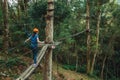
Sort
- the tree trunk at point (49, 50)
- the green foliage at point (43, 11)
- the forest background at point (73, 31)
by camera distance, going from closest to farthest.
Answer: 1. the tree trunk at point (49, 50)
2. the green foliage at point (43, 11)
3. the forest background at point (73, 31)

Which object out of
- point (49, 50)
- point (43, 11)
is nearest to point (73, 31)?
point (43, 11)

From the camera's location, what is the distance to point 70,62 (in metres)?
29.8

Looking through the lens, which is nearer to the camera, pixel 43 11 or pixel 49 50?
pixel 49 50

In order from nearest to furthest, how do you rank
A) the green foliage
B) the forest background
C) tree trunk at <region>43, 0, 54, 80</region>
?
tree trunk at <region>43, 0, 54, 80</region> < the green foliage < the forest background

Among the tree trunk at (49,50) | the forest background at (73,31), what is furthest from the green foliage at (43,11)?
the tree trunk at (49,50)

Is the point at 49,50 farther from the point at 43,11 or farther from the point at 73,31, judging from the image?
the point at 73,31

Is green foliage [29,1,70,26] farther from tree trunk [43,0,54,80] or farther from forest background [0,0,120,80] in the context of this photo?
tree trunk [43,0,54,80]

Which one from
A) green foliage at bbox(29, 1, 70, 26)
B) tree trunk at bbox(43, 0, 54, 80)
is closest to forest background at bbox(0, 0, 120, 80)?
green foliage at bbox(29, 1, 70, 26)

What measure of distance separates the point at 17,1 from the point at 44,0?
18.4 feet

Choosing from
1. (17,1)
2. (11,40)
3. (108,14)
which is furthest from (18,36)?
(108,14)

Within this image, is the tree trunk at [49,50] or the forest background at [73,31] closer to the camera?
the tree trunk at [49,50]

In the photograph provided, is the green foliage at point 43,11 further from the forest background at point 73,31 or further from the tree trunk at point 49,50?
the tree trunk at point 49,50

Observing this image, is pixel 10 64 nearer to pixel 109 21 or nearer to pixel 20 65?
pixel 20 65

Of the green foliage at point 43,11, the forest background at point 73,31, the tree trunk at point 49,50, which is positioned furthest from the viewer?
the forest background at point 73,31
